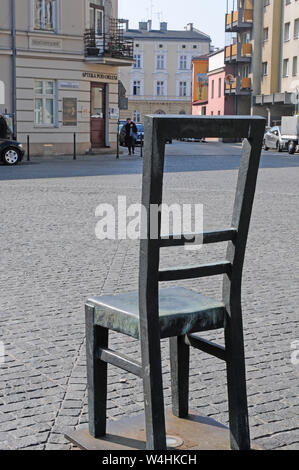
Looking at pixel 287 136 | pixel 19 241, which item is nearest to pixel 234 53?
pixel 287 136

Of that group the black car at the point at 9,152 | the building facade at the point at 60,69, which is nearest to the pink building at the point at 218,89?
the building facade at the point at 60,69

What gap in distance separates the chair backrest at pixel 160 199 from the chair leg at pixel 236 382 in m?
0.11

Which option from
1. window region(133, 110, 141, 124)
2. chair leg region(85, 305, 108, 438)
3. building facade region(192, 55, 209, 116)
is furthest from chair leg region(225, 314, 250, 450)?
window region(133, 110, 141, 124)

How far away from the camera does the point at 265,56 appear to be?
66.6 m

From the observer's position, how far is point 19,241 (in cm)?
991

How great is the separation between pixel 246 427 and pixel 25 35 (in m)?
32.2

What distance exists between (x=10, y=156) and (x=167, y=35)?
86.4m

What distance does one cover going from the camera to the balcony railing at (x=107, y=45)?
35.5 meters

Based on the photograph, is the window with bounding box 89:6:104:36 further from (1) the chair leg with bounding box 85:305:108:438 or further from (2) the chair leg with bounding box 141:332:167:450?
(2) the chair leg with bounding box 141:332:167:450

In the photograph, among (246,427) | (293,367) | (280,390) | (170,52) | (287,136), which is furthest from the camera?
(170,52)

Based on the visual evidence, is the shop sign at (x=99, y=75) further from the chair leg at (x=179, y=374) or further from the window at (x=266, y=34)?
the chair leg at (x=179, y=374)

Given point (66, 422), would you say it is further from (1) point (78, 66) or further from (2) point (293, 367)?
(1) point (78, 66)

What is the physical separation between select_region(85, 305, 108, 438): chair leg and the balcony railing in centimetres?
3291

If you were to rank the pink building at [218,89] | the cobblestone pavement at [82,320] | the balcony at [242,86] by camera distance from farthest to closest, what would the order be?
the pink building at [218,89]
the balcony at [242,86]
the cobblestone pavement at [82,320]
